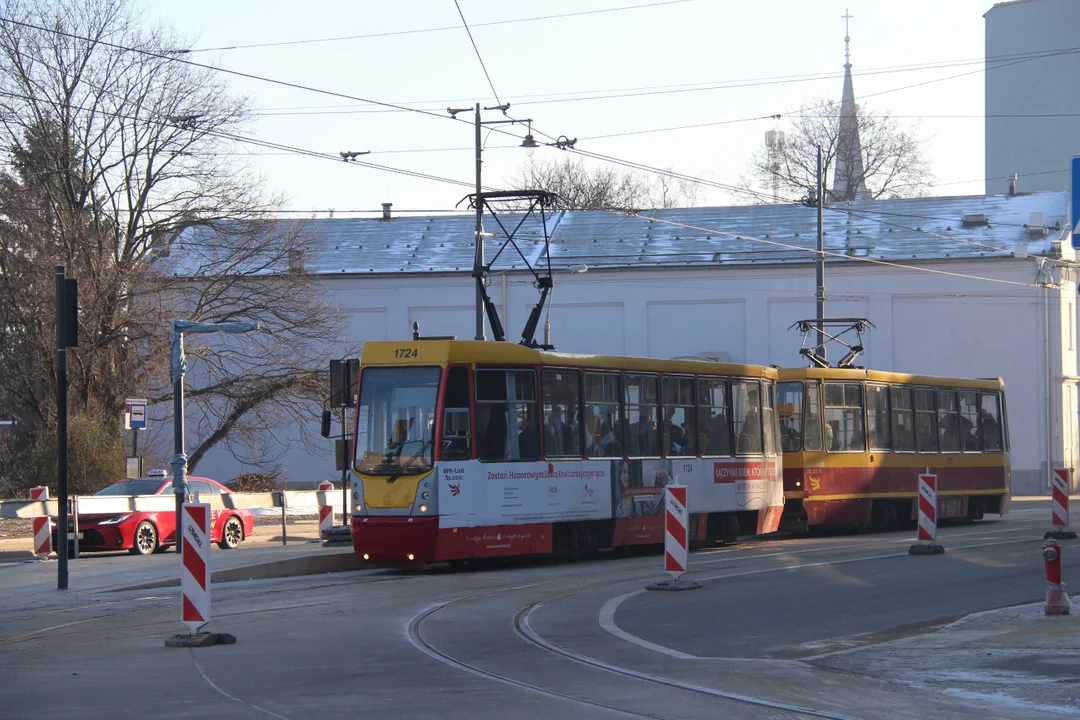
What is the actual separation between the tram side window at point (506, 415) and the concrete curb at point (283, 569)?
3300 millimetres

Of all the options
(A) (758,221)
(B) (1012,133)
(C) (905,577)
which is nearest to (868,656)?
(C) (905,577)

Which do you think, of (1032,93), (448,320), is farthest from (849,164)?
(448,320)

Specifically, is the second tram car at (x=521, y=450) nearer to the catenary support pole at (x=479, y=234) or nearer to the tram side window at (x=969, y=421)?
the catenary support pole at (x=479, y=234)

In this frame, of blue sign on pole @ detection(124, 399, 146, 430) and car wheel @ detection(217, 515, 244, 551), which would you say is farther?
car wheel @ detection(217, 515, 244, 551)

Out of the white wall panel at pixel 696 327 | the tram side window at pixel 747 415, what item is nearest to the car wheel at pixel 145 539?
the tram side window at pixel 747 415

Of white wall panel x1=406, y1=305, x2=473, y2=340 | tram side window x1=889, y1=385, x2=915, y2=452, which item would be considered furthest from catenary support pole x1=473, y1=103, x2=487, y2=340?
white wall panel x1=406, y1=305, x2=473, y2=340

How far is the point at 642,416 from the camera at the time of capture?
20953 millimetres

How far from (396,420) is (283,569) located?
3.36 m

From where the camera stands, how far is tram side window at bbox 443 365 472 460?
17.8 meters

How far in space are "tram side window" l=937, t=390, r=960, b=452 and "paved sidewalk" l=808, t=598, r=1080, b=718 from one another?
Answer: 1662 cm

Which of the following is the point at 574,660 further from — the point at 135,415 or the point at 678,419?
the point at 135,415

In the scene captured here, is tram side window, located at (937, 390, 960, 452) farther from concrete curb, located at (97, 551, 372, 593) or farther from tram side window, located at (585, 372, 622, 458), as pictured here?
concrete curb, located at (97, 551, 372, 593)

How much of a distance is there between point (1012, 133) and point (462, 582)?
203 feet

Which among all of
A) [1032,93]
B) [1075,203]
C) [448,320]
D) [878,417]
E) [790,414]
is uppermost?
[1032,93]
